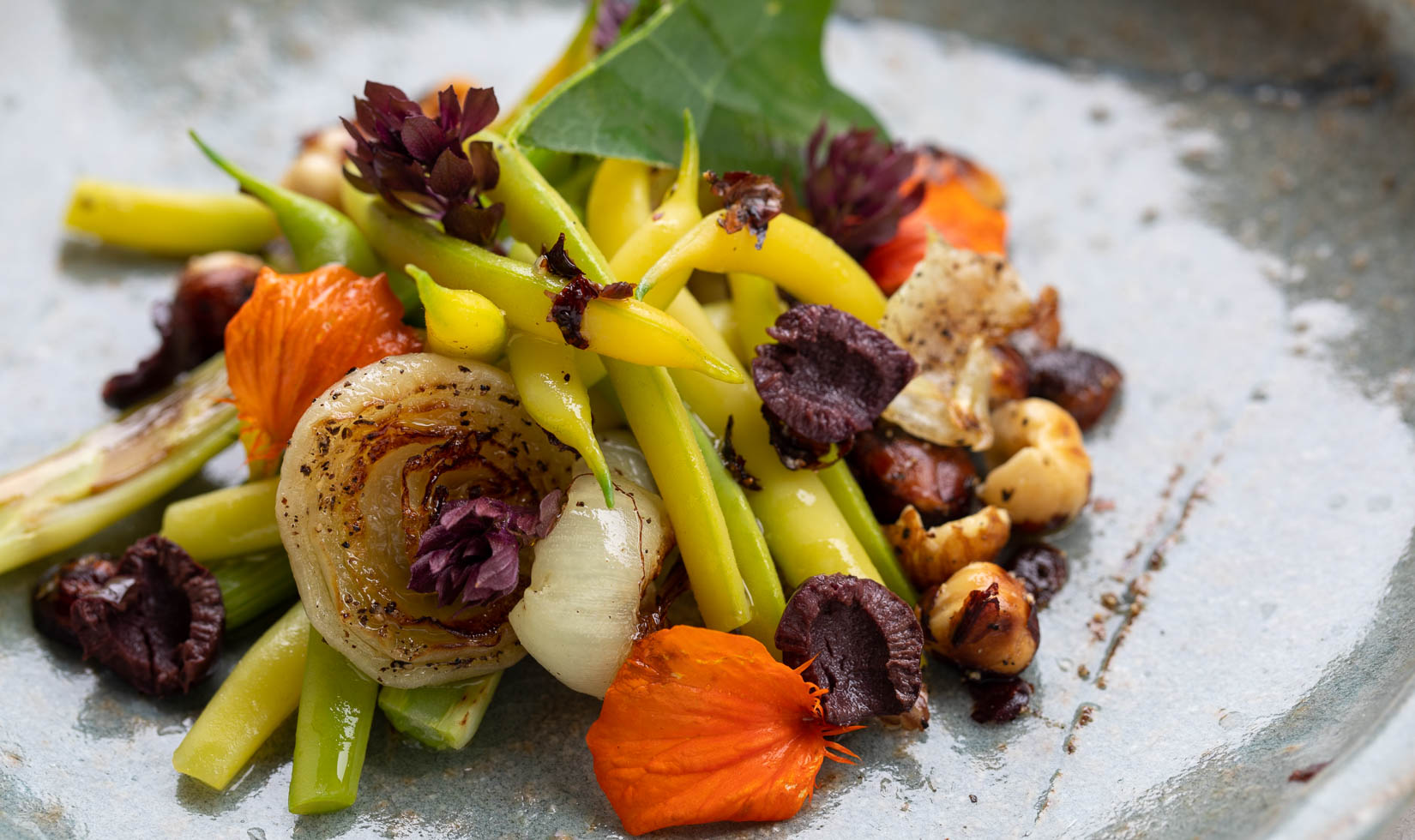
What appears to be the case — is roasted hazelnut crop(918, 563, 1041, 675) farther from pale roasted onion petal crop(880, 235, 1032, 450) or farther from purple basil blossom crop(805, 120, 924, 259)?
purple basil blossom crop(805, 120, 924, 259)

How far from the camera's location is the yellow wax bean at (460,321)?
199 centimetres

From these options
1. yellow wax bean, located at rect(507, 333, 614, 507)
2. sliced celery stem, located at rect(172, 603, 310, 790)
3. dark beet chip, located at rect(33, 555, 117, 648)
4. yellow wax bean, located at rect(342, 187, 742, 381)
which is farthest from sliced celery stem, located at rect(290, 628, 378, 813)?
yellow wax bean, located at rect(342, 187, 742, 381)

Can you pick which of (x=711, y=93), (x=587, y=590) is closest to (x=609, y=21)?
(x=711, y=93)

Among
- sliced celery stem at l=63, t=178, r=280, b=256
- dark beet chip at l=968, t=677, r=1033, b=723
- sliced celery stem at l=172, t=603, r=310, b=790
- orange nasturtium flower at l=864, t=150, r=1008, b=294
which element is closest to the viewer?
sliced celery stem at l=172, t=603, r=310, b=790

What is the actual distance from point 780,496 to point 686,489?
0.24 m

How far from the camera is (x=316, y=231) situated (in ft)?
8.09

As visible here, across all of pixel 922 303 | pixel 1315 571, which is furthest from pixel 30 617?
pixel 1315 571

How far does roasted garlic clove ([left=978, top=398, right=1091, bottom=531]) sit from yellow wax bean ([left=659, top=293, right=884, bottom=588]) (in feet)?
1.24

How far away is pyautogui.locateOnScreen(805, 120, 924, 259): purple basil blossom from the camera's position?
104 inches

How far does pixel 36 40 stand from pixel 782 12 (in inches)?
96.3

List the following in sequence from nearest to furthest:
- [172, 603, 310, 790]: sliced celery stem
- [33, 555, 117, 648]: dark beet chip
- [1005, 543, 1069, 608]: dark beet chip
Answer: [172, 603, 310, 790]: sliced celery stem < [33, 555, 117, 648]: dark beet chip < [1005, 543, 1069, 608]: dark beet chip

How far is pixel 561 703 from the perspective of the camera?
2.23 meters

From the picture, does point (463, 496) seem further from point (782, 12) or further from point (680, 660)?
point (782, 12)

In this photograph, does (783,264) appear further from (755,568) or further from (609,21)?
(609,21)
